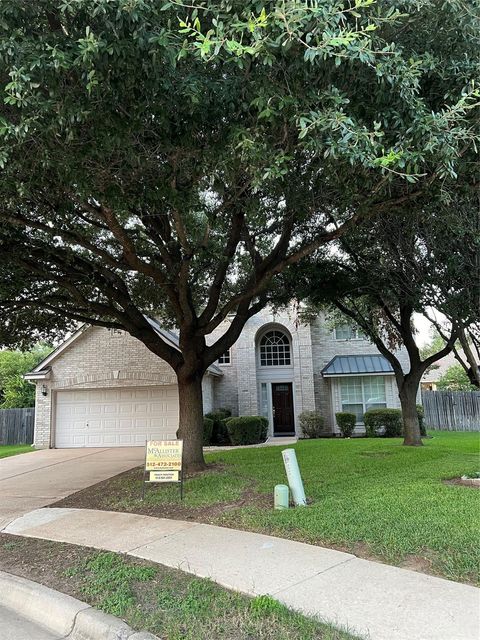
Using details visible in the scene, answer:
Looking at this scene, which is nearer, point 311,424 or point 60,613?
point 60,613

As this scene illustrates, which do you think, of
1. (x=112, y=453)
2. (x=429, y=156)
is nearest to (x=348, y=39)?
(x=429, y=156)

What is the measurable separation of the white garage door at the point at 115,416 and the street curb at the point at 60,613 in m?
13.9

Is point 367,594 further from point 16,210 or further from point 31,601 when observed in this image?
point 16,210

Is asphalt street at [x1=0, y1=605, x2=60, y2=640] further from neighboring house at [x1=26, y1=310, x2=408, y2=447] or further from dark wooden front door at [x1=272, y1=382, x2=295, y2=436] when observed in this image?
dark wooden front door at [x1=272, y1=382, x2=295, y2=436]

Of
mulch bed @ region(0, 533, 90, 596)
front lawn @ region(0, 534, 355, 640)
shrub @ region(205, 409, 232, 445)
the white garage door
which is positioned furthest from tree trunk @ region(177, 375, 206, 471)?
shrub @ region(205, 409, 232, 445)

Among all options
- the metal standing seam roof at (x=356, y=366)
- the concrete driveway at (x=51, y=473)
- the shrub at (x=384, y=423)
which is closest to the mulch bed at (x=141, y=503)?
the concrete driveway at (x=51, y=473)

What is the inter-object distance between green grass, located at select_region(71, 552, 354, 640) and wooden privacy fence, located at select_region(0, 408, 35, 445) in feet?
64.6

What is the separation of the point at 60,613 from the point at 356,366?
17.9m

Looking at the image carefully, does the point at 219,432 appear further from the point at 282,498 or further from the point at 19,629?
the point at 19,629

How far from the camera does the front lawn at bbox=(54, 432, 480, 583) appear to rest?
4.98m

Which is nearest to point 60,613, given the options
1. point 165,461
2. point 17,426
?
point 165,461

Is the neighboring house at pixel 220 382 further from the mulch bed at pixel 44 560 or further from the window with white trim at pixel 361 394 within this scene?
the mulch bed at pixel 44 560

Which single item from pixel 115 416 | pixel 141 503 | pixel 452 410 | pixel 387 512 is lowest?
pixel 141 503

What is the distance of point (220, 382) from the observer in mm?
21969
